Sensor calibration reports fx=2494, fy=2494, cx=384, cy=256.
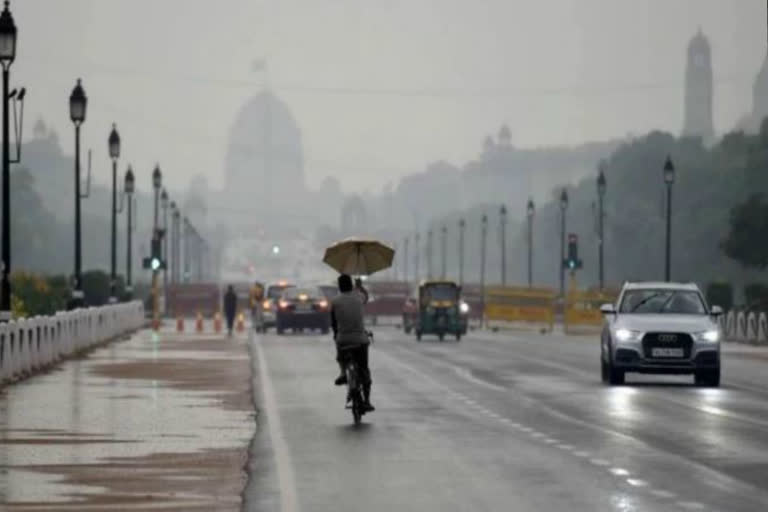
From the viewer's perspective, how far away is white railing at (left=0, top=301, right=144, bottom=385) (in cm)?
3969

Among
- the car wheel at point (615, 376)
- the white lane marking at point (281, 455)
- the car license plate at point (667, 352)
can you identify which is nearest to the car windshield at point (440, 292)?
the car wheel at point (615, 376)

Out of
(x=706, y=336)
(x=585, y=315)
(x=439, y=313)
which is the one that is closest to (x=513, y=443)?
(x=706, y=336)

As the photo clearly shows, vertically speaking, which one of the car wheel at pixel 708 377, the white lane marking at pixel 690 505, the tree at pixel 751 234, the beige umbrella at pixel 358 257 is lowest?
the white lane marking at pixel 690 505

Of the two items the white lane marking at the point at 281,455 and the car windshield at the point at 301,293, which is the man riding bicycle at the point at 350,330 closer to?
the white lane marking at the point at 281,455

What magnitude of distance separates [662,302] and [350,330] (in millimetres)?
13322

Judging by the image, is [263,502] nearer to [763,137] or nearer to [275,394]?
[275,394]

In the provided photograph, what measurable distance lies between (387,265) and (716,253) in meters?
107

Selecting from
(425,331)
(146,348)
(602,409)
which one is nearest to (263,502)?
(602,409)

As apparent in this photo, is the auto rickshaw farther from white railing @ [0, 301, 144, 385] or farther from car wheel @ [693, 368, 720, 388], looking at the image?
car wheel @ [693, 368, 720, 388]

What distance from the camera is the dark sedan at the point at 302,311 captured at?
82.9 m

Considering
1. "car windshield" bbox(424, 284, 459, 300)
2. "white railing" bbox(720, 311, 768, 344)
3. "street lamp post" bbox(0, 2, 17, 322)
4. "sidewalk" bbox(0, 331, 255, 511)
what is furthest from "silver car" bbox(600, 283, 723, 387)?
"car windshield" bbox(424, 284, 459, 300)

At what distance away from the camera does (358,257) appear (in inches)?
1470

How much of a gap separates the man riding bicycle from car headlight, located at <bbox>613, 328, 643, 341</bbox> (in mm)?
10896

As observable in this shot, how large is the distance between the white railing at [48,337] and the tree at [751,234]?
146 ft
